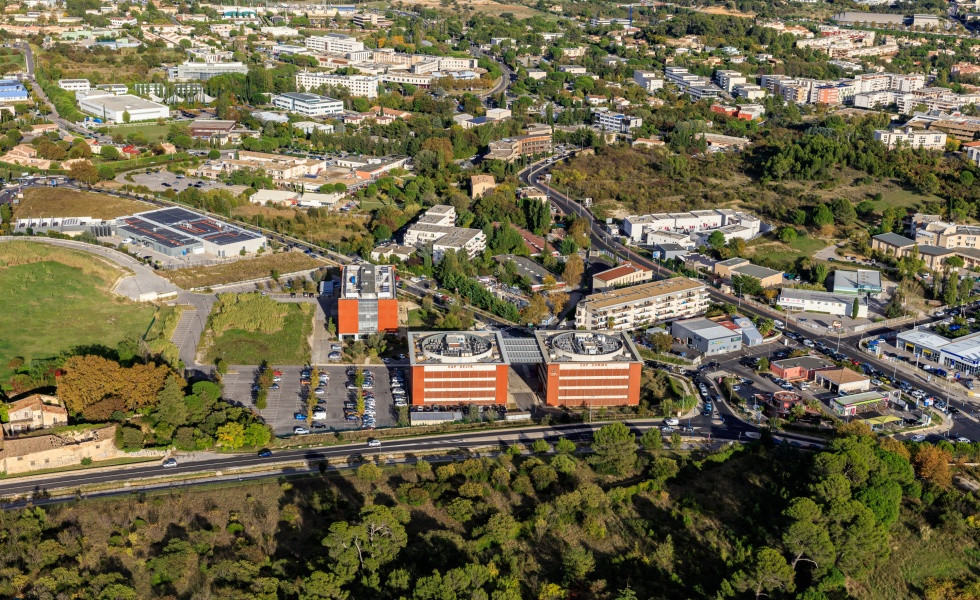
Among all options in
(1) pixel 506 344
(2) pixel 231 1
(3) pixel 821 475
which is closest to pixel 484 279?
(1) pixel 506 344

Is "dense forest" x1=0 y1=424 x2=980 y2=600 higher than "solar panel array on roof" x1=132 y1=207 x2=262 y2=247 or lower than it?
lower

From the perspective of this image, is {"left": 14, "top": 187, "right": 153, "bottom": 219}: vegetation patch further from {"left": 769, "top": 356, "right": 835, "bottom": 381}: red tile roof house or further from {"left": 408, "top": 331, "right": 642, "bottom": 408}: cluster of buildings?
{"left": 769, "top": 356, "right": 835, "bottom": 381}: red tile roof house

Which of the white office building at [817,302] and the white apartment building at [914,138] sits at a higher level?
the white apartment building at [914,138]

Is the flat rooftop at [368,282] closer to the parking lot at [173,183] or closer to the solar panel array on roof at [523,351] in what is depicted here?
the solar panel array on roof at [523,351]

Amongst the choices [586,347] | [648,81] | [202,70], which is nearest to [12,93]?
[202,70]

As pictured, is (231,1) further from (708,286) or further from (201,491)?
(201,491)

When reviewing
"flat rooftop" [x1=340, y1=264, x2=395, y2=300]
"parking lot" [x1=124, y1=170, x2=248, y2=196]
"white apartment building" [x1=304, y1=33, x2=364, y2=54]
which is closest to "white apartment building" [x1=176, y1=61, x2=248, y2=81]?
"white apartment building" [x1=304, y1=33, x2=364, y2=54]

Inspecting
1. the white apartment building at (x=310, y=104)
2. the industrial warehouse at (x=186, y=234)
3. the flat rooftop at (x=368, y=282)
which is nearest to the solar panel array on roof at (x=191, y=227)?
the industrial warehouse at (x=186, y=234)
